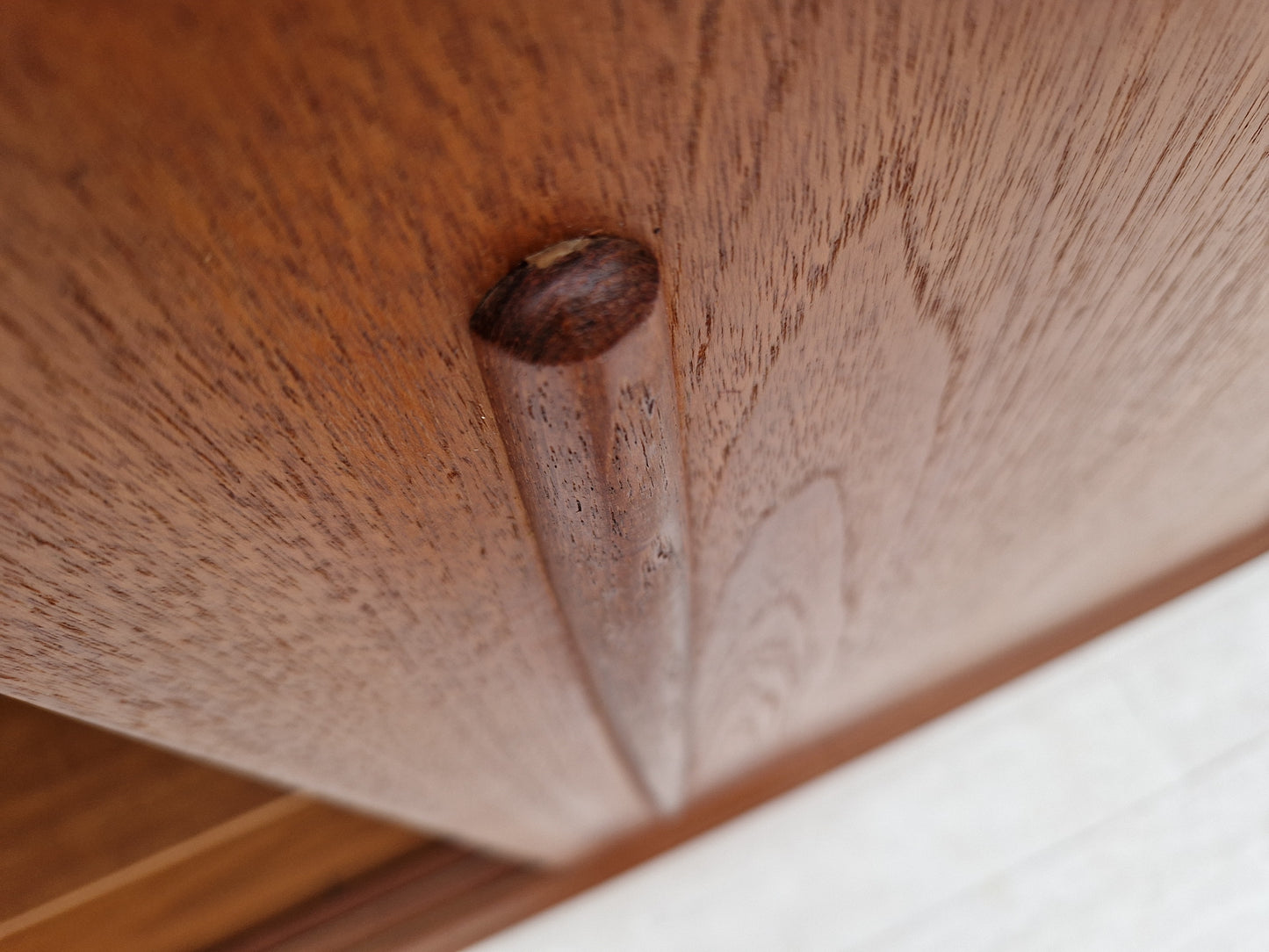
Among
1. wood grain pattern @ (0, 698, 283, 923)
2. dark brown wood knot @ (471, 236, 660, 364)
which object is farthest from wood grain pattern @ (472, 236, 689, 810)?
wood grain pattern @ (0, 698, 283, 923)

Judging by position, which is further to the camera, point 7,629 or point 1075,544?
point 1075,544

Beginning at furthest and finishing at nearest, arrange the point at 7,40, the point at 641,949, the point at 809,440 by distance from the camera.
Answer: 1. the point at 641,949
2. the point at 809,440
3. the point at 7,40

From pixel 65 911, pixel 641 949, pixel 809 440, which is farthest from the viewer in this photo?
pixel 641 949

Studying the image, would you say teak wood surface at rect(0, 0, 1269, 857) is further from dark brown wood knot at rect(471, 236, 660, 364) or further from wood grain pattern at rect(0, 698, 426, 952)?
wood grain pattern at rect(0, 698, 426, 952)

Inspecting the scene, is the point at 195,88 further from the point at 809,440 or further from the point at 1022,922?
the point at 1022,922

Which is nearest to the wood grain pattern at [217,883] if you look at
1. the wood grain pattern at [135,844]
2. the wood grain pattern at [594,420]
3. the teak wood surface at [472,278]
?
the wood grain pattern at [135,844]

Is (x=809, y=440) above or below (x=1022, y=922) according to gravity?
above

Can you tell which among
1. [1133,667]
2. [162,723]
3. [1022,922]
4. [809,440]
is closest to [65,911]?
[162,723]
